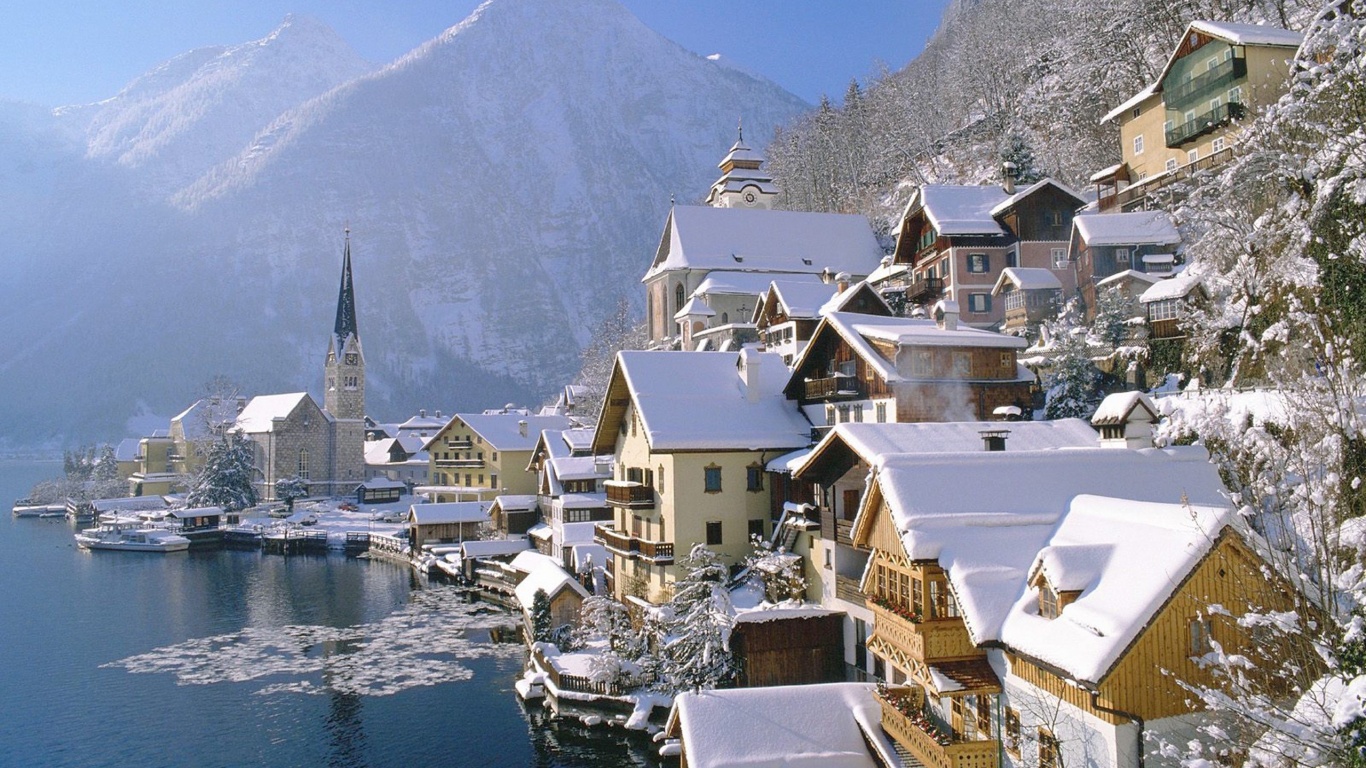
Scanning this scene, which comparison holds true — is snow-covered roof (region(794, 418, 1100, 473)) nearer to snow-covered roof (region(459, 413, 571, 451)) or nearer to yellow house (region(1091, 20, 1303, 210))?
yellow house (region(1091, 20, 1303, 210))

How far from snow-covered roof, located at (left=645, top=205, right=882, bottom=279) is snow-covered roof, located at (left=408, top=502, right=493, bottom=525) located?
2767cm

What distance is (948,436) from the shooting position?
2655cm

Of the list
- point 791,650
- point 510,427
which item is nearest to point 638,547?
point 791,650

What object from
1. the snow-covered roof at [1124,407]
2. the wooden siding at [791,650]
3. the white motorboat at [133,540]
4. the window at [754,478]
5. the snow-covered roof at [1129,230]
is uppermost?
the snow-covered roof at [1129,230]

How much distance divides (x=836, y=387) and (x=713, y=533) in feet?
26.0

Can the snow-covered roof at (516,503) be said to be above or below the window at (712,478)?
below

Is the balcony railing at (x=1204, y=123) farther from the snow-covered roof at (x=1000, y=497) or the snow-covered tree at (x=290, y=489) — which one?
the snow-covered tree at (x=290, y=489)

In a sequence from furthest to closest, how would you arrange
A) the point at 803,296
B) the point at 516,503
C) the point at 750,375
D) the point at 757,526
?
the point at 516,503, the point at 803,296, the point at 750,375, the point at 757,526

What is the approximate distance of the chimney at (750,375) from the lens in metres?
37.9

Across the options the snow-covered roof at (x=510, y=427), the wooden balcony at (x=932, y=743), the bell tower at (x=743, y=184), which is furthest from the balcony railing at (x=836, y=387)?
the bell tower at (x=743, y=184)

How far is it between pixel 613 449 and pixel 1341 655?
3490 cm

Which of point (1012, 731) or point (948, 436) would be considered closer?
point (1012, 731)

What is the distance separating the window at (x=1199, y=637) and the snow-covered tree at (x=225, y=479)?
3968 inches

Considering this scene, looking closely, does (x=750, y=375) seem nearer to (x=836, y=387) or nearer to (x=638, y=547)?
(x=836, y=387)
